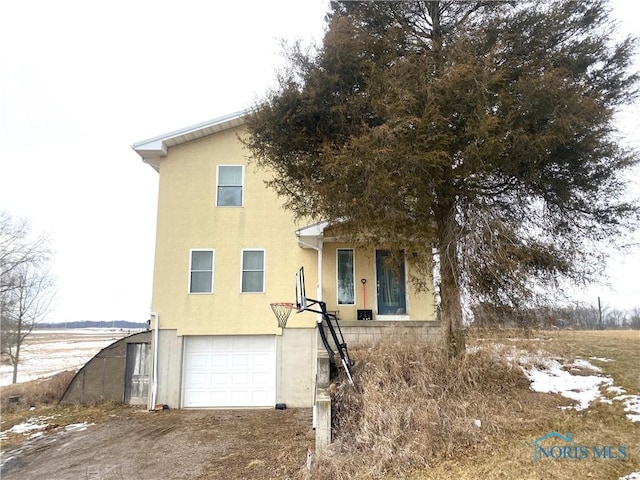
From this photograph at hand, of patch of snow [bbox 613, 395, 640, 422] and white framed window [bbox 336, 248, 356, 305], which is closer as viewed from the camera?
patch of snow [bbox 613, 395, 640, 422]

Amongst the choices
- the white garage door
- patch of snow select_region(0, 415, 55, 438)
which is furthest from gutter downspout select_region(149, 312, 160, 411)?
patch of snow select_region(0, 415, 55, 438)

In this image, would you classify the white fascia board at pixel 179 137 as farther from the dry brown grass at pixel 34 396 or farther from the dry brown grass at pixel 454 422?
the dry brown grass at pixel 454 422

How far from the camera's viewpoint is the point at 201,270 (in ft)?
39.6

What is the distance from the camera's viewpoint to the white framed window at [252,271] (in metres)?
12.0

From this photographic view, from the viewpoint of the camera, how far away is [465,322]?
23.3 feet

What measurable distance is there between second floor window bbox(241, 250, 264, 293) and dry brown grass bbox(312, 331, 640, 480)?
5.42m

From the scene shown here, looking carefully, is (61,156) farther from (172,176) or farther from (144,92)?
(172,176)

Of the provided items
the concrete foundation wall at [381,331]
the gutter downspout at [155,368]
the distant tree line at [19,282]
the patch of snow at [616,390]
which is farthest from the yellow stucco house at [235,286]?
the distant tree line at [19,282]

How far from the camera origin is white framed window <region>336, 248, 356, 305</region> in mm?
11534

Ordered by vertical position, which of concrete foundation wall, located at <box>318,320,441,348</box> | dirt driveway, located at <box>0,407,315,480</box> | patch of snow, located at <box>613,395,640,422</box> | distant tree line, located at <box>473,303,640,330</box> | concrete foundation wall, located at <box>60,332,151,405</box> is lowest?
dirt driveway, located at <box>0,407,315,480</box>

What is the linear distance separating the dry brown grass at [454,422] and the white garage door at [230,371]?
5285 mm

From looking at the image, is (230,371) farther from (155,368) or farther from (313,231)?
(313,231)

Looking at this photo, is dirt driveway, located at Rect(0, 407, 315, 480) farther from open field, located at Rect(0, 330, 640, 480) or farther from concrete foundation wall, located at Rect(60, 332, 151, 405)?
concrete foundation wall, located at Rect(60, 332, 151, 405)

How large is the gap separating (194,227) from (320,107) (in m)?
6.70
